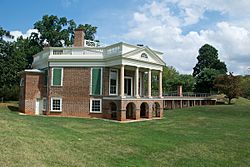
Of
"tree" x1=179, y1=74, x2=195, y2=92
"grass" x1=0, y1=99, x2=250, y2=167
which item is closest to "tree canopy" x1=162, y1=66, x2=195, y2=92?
"tree" x1=179, y1=74, x2=195, y2=92

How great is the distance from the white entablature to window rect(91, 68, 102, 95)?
61 centimetres

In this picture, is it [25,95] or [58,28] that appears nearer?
[25,95]

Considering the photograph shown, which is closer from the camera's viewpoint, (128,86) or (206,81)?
(128,86)

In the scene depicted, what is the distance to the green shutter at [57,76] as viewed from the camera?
2251 cm

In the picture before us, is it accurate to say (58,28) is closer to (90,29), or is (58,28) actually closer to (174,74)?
(90,29)

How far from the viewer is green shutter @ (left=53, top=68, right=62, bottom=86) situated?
73.8ft

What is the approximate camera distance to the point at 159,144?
11.2 m

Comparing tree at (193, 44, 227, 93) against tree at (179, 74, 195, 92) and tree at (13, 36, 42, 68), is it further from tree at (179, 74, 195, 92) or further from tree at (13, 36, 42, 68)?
tree at (13, 36, 42, 68)

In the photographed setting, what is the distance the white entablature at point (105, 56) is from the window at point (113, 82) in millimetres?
1177

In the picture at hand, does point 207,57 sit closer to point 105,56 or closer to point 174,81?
point 174,81

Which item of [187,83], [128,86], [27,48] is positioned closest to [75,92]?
[128,86]

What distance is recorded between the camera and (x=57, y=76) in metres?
22.6

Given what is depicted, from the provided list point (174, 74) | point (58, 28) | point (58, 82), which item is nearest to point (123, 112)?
point (58, 82)

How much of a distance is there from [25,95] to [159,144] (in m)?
16.5
